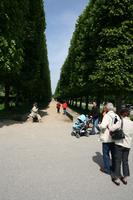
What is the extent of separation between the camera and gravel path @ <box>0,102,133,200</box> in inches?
319

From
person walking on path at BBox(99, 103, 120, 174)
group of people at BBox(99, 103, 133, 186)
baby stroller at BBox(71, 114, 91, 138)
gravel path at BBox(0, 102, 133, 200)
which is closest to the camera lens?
gravel path at BBox(0, 102, 133, 200)

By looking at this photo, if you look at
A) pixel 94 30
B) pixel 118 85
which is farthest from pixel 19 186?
pixel 94 30

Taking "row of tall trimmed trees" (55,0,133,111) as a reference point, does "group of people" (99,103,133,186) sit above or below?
below

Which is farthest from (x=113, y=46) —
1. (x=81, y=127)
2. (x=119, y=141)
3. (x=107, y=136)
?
(x=119, y=141)

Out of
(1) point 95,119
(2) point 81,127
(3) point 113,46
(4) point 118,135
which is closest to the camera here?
(4) point 118,135

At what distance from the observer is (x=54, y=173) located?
1004 cm

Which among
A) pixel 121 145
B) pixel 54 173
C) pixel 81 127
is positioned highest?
pixel 121 145

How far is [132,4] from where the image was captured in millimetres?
29984

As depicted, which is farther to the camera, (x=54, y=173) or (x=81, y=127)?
(x=81, y=127)

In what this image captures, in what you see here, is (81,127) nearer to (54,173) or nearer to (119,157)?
(54,173)

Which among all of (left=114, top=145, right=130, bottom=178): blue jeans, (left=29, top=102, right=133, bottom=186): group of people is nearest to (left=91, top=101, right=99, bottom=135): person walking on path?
(left=29, top=102, right=133, bottom=186): group of people

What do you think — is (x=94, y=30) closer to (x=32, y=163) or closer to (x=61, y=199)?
(x=32, y=163)

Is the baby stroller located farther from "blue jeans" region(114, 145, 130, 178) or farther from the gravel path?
"blue jeans" region(114, 145, 130, 178)

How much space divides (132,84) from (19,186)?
21634 mm
